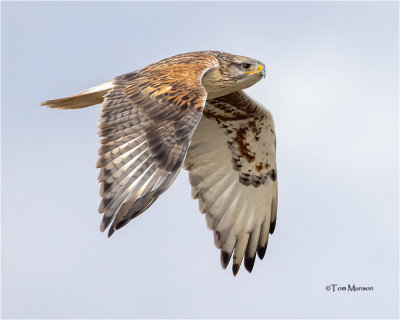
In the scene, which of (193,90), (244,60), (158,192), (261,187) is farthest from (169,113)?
(261,187)

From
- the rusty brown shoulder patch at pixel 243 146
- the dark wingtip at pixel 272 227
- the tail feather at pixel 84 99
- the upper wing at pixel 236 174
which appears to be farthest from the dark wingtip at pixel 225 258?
the tail feather at pixel 84 99

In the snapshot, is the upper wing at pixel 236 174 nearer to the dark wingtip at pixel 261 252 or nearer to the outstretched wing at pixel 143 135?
the dark wingtip at pixel 261 252

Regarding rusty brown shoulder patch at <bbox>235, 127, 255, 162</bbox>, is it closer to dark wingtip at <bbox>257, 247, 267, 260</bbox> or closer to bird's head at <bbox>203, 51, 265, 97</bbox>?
bird's head at <bbox>203, 51, 265, 97</bbox>

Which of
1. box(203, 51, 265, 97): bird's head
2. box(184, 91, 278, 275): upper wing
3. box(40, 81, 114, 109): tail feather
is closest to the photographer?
Result: box(40, 81, 114, 109): tail feather

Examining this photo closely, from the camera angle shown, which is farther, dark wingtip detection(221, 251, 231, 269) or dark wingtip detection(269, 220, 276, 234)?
dark wingtip detection(269, 220, 276, 234)

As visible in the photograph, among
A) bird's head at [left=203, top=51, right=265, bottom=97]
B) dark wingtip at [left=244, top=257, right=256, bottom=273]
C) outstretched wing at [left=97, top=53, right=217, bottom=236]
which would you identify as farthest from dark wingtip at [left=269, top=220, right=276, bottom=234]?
outstretched wing at [left=97, top=53, right=217, bottom=236]

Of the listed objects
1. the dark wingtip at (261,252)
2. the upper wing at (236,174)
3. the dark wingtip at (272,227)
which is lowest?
the dark wingtip at (261,252)
